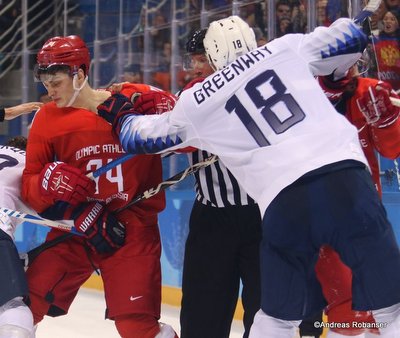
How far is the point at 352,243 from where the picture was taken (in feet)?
6.23

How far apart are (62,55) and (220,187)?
576 mm

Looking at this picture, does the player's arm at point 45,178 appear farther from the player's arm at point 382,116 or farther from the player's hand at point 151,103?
the player's arm at point 382,116

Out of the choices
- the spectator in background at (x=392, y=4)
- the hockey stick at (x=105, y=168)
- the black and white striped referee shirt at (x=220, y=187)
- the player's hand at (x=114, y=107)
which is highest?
the spectator in background at (x=392, y=4)

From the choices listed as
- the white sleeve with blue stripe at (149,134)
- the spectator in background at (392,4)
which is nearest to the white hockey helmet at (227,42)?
the white sleeve with blue stripe at (149,134)

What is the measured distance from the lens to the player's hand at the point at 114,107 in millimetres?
2311

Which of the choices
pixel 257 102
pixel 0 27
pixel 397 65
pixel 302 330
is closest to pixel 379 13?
pixel 397 65

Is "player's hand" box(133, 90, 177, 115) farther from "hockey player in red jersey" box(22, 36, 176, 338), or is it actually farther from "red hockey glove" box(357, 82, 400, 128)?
"red hockey glove" box(357, 82, 400, 128)

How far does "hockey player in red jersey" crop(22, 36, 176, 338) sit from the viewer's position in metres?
2.55

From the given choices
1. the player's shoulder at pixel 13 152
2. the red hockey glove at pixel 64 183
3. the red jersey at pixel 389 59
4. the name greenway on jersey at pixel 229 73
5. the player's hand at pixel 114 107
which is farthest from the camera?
the red jersey at pixel 389 59

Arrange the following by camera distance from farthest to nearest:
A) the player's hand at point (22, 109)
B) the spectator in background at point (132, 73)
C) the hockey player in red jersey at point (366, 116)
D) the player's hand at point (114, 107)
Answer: the spectator in background at point (132, 73) → the player's hand at point (22, 109) → the player's hand at point (114, 107) → the hockey player in red jersey at point (366, 116)

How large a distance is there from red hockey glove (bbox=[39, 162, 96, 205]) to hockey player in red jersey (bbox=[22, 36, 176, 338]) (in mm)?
18

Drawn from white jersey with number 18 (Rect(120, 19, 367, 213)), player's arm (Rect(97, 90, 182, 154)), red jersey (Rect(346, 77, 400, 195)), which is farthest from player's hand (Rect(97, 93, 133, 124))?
red jersey (Rect(346, 77, 400, 195))

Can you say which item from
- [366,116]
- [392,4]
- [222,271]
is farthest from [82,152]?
[392,4]

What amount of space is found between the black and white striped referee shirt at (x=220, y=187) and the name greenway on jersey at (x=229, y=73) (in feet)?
1.62
